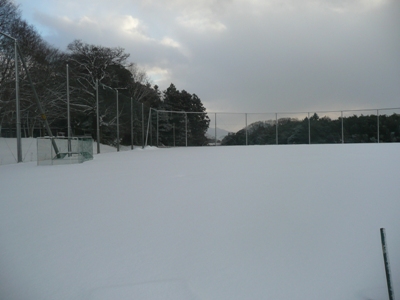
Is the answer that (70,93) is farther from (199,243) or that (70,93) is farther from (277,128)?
(199,243)

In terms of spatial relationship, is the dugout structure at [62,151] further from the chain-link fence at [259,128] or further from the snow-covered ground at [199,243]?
the chain-link fence at [259,128]

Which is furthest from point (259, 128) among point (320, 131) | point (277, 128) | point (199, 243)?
point (199, 243)

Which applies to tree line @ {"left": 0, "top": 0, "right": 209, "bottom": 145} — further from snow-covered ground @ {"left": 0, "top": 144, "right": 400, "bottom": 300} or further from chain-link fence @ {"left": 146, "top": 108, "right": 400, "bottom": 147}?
snow-covered ground @ {"left": 0, "top": 144, "right": 400, "bottom": 300}

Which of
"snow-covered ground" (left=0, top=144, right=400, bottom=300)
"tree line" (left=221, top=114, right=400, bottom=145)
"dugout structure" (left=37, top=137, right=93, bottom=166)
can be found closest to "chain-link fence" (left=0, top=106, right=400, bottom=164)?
"tree line" (left=221, top=114, right=400, bottom=145)

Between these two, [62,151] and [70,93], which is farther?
[70,93]

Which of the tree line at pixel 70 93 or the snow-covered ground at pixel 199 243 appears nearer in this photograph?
the snow-covered ground at pixel 199 243

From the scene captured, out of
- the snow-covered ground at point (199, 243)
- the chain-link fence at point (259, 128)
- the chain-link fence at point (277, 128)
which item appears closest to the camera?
the snow-covered ground at point (199, 243)

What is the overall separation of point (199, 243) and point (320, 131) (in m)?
19.8

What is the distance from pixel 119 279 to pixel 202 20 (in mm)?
9668

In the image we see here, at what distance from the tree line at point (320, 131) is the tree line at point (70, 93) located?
10.3 ft

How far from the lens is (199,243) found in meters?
2.10

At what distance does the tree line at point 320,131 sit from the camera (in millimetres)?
19234

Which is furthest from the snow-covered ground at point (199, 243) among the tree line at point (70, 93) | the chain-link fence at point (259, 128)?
the chain-link fence at point (259, 128)

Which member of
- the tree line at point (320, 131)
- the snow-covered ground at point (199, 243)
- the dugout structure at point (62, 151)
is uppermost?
the tree line at point (320, 131)
